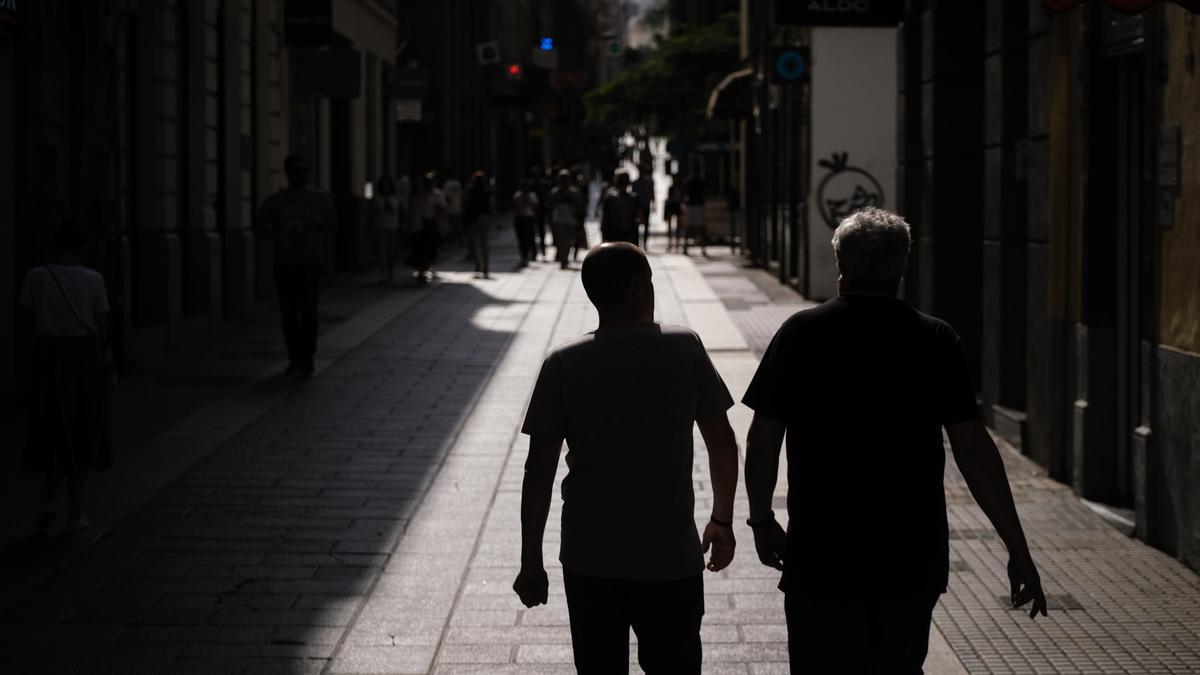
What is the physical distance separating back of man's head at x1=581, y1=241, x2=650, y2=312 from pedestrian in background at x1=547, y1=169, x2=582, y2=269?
2689 cm

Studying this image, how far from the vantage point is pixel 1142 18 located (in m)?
8.59

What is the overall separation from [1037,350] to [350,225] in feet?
70.7

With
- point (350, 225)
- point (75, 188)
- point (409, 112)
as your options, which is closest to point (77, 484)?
point (75, 188)

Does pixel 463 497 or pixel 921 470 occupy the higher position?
pixel 921 470

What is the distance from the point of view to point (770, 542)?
448 cm

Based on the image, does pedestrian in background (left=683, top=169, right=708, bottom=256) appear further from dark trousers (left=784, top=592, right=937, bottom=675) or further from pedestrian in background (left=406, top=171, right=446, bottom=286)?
dark trousers (left=784, top=592, right=937, bottom=675)

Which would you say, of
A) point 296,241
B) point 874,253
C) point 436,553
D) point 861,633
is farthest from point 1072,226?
point 296,241

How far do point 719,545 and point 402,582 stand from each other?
317 cm

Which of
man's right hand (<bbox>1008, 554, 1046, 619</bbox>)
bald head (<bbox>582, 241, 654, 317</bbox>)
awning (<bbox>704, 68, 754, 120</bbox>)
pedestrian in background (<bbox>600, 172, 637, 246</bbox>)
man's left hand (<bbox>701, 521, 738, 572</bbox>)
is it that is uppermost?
awning (<bbox>704, 68, 754, 120</bbox>)

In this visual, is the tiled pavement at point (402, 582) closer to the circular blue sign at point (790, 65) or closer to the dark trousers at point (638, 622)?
the dark trousers at point (638, 622)

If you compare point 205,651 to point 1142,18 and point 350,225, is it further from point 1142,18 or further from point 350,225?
point 350,225

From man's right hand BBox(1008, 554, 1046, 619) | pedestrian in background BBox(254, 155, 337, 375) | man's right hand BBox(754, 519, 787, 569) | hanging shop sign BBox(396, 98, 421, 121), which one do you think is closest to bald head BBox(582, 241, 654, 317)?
man's right hand BBox(754, 519, 787, 569)

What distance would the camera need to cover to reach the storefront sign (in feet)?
76.4

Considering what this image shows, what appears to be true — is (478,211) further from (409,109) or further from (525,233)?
(409,109)
